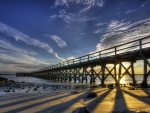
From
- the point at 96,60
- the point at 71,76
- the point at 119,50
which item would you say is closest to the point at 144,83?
the point at 119,50

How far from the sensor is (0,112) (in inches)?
187

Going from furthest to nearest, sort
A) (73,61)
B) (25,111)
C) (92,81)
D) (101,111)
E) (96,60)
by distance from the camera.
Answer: (73,61), (92,81), (96,60), (25,111), (101,111)

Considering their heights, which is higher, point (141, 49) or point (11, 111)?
point (141, 49)

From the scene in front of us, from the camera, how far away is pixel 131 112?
12.0ft

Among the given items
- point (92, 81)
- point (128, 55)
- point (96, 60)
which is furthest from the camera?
point (92, 81)

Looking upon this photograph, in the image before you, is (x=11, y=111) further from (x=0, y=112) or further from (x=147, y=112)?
(x=147, y=112)

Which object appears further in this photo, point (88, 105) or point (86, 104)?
point (86, 104)

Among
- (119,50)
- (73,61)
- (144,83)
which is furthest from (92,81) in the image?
(144,83)

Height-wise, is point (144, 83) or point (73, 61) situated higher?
point (73, 61)

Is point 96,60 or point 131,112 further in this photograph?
point 96,60

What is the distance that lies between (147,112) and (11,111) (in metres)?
4.09

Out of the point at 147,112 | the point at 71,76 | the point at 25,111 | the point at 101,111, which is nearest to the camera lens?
the point at 147,112

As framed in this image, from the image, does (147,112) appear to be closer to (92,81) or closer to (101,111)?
(101,111)

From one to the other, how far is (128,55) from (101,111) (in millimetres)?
10075
